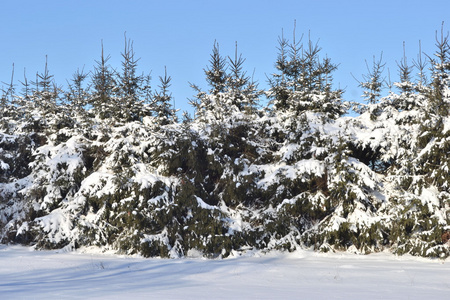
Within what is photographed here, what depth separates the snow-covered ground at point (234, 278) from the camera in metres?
6.24

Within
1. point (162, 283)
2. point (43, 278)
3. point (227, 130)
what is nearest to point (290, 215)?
point (227, 130)

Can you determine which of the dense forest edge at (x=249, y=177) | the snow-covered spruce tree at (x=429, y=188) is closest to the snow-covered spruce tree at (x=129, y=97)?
the dense forest edge at (x=249, y=177)

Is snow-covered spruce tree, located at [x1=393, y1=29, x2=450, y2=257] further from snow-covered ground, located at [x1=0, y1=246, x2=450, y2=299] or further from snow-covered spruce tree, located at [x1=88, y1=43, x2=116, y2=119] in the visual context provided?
snow-covered spruce tree, located at [x1=88, y1=43, x2=116, y2=119]

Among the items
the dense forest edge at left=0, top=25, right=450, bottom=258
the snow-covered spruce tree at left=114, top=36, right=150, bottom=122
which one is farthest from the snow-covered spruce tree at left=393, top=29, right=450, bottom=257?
the snow-covered spruce tree at left=114, top=36, right=150, bottom=122

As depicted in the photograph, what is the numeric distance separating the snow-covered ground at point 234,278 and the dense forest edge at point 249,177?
39.8 inches

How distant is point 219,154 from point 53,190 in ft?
19.3

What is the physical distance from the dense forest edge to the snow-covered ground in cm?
101

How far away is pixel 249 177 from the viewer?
1312 cm

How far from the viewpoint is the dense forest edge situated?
11617 mm

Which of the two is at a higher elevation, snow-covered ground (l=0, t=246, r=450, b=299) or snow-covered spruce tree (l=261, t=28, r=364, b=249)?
snow-covered spruce tree (l=261, t=28, r=364, b=249)

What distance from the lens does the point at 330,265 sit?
10.0 m

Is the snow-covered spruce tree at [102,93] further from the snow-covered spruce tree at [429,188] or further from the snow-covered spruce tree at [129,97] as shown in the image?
the snow-covered spruce tree at [429,188]

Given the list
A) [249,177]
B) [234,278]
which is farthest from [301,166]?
[234,278]

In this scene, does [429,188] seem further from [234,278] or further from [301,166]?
[234,278]
